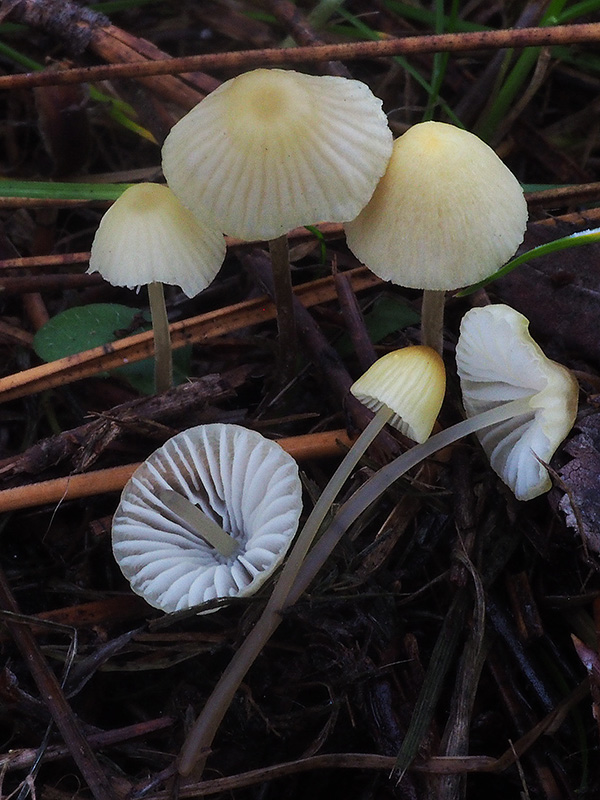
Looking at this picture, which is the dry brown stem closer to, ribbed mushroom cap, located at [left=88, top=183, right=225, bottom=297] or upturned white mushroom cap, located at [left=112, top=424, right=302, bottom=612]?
ribbed mushroom cap, located at [left=88, top=183, right=225, bottom=297]

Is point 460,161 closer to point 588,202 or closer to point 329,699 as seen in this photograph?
point 588,202

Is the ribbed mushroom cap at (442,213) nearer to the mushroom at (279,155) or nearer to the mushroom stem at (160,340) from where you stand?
the mushroom at (279,155)

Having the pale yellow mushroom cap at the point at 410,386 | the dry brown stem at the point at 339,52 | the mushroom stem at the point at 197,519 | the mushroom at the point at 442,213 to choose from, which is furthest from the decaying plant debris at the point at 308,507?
the mushroom at the point at 442,213

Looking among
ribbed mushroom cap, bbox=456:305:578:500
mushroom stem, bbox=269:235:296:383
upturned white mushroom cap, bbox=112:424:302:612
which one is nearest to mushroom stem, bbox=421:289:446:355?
ribbed mushroom cap, bbox=456:305:578:500

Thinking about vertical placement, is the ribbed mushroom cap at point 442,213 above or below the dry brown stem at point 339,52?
below

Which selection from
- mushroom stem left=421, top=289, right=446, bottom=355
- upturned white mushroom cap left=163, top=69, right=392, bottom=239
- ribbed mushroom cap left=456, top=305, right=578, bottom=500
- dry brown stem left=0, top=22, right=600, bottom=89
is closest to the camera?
upturned white mushroom cap left=163, top=69, right=392, bottom=239

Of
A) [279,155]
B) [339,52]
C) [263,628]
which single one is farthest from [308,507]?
[339,52]
